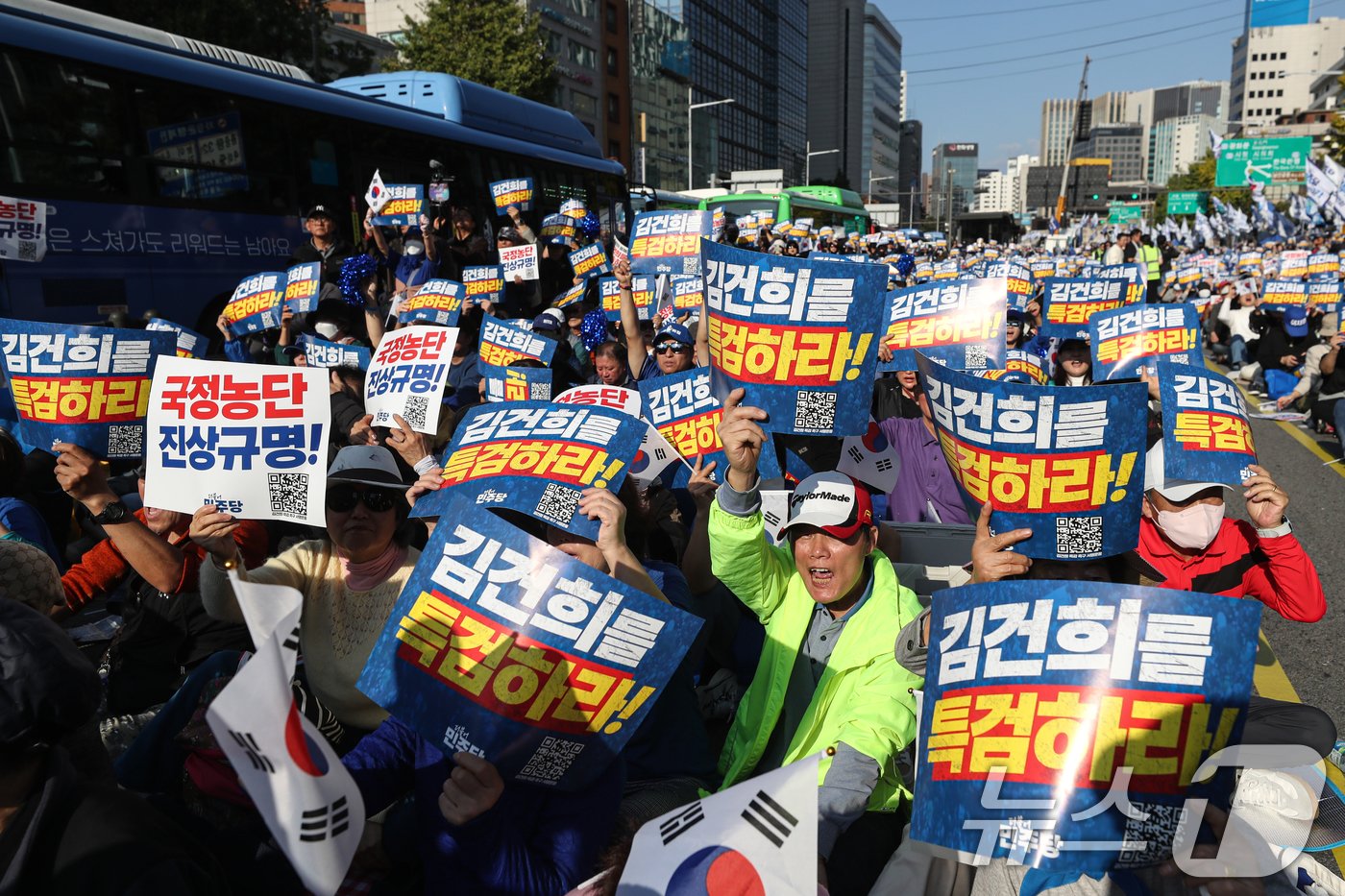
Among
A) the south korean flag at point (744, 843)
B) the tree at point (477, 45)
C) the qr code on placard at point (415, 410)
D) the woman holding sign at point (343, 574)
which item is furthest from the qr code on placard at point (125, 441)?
the tree at point (477, 45)

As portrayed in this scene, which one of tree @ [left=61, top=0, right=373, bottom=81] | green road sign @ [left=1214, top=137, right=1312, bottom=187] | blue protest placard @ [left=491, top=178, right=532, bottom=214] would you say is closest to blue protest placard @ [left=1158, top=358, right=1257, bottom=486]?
blue protest placard @ [left=491, top=178, right=532, bottom=214]

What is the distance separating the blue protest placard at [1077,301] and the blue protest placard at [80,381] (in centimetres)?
781

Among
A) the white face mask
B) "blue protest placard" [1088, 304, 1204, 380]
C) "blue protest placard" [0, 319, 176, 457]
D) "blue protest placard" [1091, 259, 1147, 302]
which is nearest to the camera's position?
the white face mask

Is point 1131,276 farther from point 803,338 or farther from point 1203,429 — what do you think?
point 803,338

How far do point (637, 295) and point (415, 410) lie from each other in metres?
5.09

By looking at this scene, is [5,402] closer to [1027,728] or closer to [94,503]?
[94,503]

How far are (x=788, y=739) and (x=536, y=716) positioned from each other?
3.39ft

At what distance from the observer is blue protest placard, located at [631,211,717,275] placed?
9266 mm

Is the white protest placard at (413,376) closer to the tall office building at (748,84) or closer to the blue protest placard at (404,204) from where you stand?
the blue protest placard at (404,204)

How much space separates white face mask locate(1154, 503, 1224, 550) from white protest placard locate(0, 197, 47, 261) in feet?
20.5

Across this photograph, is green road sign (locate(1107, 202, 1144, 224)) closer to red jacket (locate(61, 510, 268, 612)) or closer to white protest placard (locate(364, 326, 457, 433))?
white protest placard (locate(364, 326, 457, 433))

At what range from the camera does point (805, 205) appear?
4022 centimetres

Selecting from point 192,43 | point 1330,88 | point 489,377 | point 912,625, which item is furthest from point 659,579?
point 1330,88

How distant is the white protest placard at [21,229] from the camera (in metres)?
5.91
